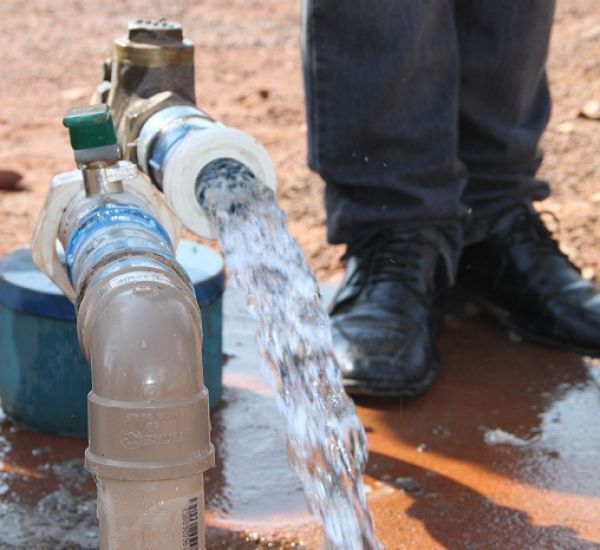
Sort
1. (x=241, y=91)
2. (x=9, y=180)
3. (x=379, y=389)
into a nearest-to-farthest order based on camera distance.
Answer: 1. (x=379, y=389)
2. (x=9, y=180)
3. (x=241, y=91)

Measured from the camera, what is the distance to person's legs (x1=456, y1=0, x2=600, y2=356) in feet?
7.91

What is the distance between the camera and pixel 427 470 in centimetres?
192

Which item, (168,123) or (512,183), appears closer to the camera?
(168,123)

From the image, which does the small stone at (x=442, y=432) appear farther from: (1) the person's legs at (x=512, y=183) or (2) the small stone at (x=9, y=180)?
(2) the small stone at (x=9, y=180)

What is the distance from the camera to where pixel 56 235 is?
5.62ft

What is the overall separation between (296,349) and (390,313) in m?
0.68

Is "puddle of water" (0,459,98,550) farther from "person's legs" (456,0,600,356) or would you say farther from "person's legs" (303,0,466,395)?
"person's legs" (456,0,600,356)

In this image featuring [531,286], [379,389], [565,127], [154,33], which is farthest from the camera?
[565,127]

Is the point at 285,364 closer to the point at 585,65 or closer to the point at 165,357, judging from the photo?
the point at 165,357

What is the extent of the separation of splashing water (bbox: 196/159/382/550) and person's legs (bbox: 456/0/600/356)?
91cm

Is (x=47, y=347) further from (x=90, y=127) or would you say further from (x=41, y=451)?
(x=90, y=127)

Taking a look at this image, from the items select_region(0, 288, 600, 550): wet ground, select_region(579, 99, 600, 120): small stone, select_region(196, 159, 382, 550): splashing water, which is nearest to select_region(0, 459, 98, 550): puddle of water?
select_region(0, 288, 600, 550): wet ground

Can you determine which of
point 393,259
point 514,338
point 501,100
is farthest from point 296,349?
point 501,100

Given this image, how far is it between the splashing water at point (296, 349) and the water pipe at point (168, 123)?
3 cm
